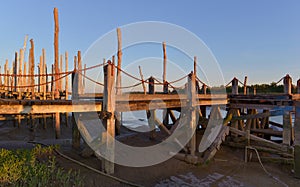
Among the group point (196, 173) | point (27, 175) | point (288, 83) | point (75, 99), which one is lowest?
point (196, 173)

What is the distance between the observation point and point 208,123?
9.70 metres

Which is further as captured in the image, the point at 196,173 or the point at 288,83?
the point at 288,83

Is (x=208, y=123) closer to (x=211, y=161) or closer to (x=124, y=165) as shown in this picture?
(x=211, y=161)

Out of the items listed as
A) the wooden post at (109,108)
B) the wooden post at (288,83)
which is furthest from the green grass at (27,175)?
the wooden post at (288,83)

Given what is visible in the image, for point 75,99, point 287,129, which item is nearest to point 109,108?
point 75,99

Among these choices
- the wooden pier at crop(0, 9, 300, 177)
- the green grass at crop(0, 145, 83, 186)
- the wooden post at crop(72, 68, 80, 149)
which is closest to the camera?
the green grass at crop(0, 145, 83, 186)

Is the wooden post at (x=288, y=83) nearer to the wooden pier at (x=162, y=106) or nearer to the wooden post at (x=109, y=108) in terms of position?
the wooden pier at (x=162, y=106)

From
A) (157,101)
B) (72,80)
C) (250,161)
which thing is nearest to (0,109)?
(72,80)

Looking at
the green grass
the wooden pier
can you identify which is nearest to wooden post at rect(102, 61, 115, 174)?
the wooden pier

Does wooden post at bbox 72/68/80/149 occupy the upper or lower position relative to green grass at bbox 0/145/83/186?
upper

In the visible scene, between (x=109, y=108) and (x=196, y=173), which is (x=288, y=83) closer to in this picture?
(x=196, y=173)

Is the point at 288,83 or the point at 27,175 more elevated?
the point at 288,83

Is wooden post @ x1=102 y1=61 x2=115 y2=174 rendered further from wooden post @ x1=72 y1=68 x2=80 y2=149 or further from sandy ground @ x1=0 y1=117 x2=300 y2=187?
wooden post @ x1=72 y1=68 x2=80 y2=149

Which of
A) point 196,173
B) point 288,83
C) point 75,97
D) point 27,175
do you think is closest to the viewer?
point 27,175
